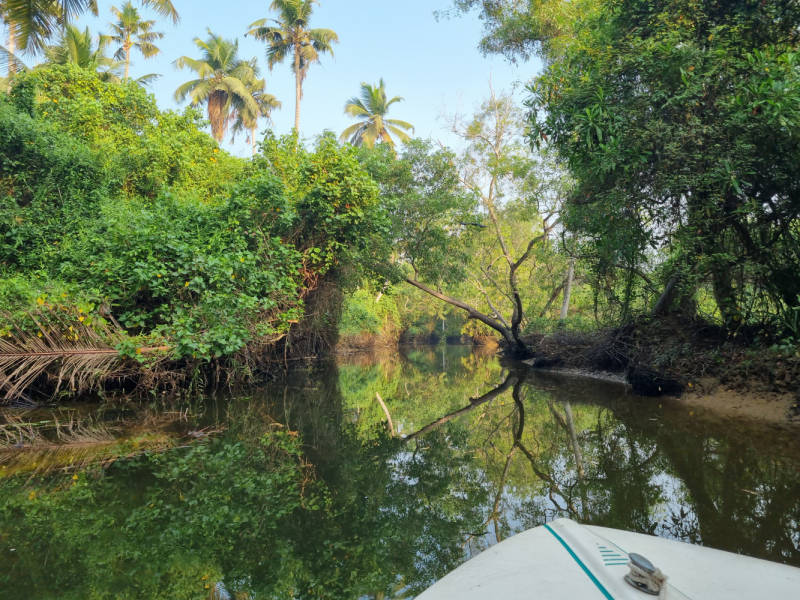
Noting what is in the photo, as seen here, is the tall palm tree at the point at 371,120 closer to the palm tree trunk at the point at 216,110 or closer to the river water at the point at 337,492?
the palm tree trunk at the point at 216,110

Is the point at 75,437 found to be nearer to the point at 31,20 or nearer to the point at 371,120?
the point at 31,20

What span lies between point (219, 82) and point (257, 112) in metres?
2.37

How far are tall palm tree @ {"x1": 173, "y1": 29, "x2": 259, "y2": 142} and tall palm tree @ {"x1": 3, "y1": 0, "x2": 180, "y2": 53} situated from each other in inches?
592

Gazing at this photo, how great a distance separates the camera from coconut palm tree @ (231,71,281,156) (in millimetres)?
26703

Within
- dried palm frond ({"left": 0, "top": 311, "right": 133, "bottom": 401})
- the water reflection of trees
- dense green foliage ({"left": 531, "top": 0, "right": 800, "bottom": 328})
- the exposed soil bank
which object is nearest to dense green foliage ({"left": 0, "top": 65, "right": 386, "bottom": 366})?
dried palm frond ({"left": 0, "top": 311, "right": 133, "bottom": 401})

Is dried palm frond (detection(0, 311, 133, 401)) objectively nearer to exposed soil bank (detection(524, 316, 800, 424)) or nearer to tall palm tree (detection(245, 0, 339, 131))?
exposed soil bank (detection(524, 316, 800, 424))

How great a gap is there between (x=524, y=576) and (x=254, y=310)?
25.6ft

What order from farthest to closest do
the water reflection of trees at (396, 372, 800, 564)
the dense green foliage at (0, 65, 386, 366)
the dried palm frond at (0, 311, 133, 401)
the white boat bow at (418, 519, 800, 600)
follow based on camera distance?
the dense green foliage at (0, 65, 386, 366) < the dried palm frond at (0, 311, 133, 401) < the water reflection of trees at (396, 372, 800, 564) < the white boat bow at (418, 519, 800, 600)

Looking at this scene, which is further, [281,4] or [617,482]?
[281,4]

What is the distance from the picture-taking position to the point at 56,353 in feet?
22.8

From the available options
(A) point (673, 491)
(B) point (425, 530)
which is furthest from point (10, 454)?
(A) point (673, 491)

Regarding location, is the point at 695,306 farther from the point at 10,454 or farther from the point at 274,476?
the point at 10,454

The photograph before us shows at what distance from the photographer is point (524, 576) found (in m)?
1.86

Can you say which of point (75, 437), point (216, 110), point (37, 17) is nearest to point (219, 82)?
point (216, 110)
